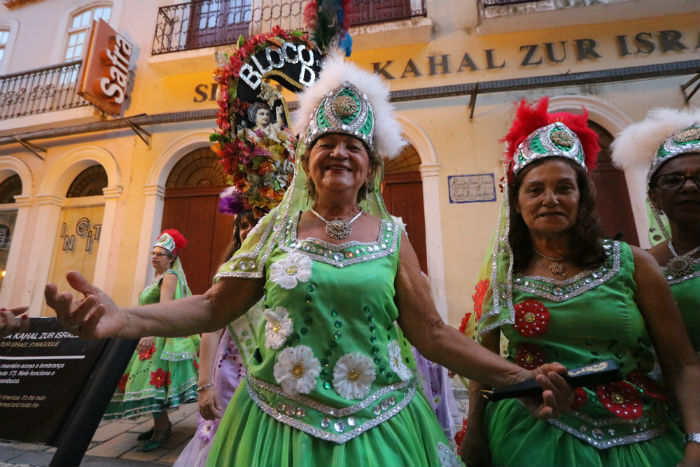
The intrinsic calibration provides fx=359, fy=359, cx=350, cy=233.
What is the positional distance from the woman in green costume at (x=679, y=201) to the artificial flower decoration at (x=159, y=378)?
4.08 meters

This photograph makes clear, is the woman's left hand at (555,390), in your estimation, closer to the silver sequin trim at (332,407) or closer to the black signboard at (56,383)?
the silver sequin trim at (332,407)

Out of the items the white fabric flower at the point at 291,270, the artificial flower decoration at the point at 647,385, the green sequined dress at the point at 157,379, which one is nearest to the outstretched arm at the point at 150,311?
the white fabric flower at the point at 291,270

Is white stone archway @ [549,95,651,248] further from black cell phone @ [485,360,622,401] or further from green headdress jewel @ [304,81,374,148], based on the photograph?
black cell phone @ [485,360,622,401]

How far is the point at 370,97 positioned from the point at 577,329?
128 centimetres

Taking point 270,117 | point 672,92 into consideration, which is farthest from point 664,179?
point 672,92

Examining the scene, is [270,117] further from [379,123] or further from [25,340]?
[25,340]

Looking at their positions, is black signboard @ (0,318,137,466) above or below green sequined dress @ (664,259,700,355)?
below

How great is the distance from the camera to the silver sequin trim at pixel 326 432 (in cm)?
116

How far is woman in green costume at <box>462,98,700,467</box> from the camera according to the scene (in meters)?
1.25

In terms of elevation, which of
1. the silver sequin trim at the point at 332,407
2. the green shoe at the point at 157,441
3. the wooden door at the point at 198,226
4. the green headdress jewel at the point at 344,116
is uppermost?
the wooden door at the point at 198,226

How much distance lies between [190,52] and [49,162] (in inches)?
167

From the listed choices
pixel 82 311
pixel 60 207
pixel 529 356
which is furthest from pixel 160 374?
pixel 60 207

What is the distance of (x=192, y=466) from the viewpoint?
2291 mm

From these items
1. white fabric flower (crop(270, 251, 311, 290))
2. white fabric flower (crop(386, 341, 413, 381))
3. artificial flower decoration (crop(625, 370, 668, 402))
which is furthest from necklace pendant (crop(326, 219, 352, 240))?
artificial flower decoration (crop(625, 370, 668, 402))
